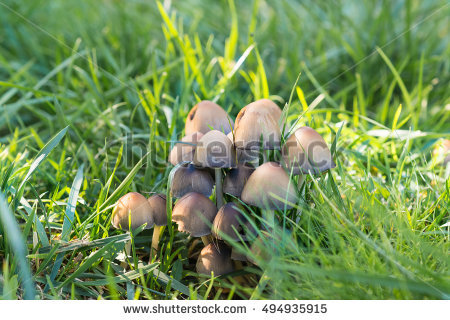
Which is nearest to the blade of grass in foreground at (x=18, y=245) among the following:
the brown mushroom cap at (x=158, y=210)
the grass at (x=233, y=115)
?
the grass at (x=233, y=115)

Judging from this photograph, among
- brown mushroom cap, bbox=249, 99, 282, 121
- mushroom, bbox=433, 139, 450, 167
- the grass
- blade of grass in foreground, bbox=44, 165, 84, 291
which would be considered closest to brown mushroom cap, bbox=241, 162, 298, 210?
the grass

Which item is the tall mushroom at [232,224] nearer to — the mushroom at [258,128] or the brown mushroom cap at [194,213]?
the brown mushroom cap at [194,213]

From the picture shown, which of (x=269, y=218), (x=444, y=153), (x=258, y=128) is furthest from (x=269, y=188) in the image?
(x=444, y=153)

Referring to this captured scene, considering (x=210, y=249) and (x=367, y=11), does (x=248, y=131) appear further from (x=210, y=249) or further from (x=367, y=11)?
(x=367, y=11)

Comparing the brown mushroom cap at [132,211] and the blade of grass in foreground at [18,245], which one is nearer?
the blade of grass in foreground at [18,245]

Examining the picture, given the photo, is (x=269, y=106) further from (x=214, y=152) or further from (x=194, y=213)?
(x=194, y=213)

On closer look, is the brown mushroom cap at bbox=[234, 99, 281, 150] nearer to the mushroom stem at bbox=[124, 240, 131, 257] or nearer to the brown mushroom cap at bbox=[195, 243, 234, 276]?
the brown mushroom cap at bbox=[195, 243, 234, 276]

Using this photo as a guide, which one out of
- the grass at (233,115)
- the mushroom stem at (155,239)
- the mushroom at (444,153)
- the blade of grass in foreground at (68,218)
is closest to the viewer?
the grass at (233,115)
